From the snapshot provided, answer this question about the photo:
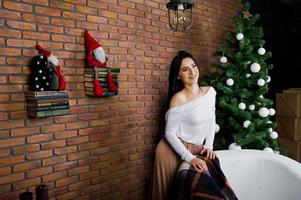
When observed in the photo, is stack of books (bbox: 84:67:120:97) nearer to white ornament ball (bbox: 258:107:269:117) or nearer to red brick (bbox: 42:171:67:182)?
red brick (bbox: 42:171:67:182)

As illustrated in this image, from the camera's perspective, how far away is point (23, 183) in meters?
1.89

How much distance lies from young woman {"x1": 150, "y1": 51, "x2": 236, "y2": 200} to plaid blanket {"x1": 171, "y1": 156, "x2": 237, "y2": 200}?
8 cm

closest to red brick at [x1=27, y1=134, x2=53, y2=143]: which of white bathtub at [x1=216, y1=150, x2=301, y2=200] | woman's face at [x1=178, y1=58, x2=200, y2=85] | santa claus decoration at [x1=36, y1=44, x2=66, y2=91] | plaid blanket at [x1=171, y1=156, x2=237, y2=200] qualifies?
santa claus decoration at [x1=36, y1=44, x2=66, y2=91]

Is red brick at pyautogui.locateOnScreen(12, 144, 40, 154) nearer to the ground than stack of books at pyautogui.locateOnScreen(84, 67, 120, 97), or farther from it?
nearer to the ground

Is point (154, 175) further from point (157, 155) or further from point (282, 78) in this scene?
point (282, 78)

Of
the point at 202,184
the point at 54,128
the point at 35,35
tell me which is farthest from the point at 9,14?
the point at 202,184

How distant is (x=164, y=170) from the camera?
83.5 inches

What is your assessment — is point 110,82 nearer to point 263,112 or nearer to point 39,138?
point 39,138

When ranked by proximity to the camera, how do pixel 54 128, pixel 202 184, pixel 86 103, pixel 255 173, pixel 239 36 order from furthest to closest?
pixel 239 36
pixel 86 103
pixel 255 173
pixel 54 128
pixel 202 184

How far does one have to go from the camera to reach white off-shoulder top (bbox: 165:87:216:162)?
2102mm

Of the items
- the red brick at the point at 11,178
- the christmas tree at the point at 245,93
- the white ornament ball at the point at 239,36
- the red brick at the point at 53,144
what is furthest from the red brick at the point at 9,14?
the white ornament ball at the point at 239,36

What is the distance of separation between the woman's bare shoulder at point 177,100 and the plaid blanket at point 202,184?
445 millimetres

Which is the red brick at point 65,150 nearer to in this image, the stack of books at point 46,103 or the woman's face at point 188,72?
the stack of books at point 46,103

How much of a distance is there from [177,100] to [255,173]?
0.82 m
